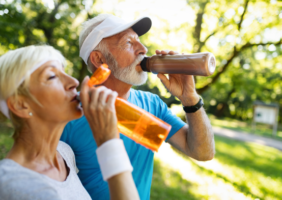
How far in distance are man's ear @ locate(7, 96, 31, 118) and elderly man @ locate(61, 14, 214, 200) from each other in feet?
1.68

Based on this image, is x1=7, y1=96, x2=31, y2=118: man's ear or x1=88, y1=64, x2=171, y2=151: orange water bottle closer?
x1=7, y1=96, x2=31, y2=118: man's ear

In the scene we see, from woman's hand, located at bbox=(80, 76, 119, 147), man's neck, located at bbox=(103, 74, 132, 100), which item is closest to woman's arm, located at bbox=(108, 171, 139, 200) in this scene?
woman's hand, located at bbox=(80, 76, 119, 147)

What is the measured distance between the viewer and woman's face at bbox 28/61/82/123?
1.16 metres

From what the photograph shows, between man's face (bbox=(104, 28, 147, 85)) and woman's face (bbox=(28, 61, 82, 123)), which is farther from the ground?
woman's face (bbox=(28, 61, 82, 123))

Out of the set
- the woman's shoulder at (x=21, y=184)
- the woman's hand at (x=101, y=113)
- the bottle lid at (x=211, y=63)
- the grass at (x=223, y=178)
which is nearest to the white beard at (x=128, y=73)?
the bottle lid at (x=211, y=63)

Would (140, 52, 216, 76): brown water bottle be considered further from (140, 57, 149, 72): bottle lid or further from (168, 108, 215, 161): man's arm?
(168, 108, 215, 161): man's arm

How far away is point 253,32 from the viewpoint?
7.72m

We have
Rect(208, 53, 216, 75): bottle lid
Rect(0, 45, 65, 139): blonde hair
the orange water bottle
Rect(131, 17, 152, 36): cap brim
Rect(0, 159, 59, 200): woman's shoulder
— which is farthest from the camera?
Rect(131, 17, 152, 36): cap brim

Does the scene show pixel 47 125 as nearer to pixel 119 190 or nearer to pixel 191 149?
pixel 119 190

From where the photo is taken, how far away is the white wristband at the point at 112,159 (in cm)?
105

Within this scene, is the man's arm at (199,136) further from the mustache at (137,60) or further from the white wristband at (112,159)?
the white wristband at (112,159)

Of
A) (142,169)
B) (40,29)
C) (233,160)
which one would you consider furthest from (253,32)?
(40,29)

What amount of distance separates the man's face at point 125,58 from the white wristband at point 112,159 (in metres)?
0.78

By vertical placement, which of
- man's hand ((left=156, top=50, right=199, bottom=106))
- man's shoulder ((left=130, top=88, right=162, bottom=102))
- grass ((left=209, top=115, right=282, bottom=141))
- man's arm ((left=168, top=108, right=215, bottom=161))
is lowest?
grass ((left=209, top=115, right=282, bottom=141))
